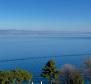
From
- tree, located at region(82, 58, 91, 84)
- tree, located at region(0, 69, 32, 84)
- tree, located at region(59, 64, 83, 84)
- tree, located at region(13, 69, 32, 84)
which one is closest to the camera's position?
tree, located at region(82, 58, 91, 84)

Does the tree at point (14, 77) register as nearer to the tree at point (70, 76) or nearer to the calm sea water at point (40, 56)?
the calm sea water at point (40, 56)

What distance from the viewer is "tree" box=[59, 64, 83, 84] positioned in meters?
6.50

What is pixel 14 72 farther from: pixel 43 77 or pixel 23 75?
pixel 43 77

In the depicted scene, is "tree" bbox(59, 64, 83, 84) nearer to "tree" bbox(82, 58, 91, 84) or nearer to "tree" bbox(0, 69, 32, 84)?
"tree" bbox(82, 58, 91, 84)

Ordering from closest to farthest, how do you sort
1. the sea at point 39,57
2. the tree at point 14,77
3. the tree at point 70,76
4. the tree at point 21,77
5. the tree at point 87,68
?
the tree at point 87,68 → the tree at point 70,76 → the tree at point 14,77 → the tree at point 21,77 → the sea at point 39,57

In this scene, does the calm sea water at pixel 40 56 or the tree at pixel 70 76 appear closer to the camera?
the tree at pixel 70 76

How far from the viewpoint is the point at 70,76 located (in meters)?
6.55

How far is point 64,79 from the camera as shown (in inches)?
254

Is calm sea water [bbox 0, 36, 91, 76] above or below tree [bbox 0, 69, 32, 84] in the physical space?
below

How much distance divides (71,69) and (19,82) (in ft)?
13.2

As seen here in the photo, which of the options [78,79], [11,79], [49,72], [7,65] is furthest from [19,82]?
[7,65]

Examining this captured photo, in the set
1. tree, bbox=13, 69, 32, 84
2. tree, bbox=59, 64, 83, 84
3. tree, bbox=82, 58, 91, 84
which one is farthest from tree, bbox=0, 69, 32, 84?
tree, bbox=82, 58, 91, 84

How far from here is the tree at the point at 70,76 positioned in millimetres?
6498

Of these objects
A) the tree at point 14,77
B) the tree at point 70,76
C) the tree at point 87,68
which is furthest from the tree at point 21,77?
the tree at point 87,68
